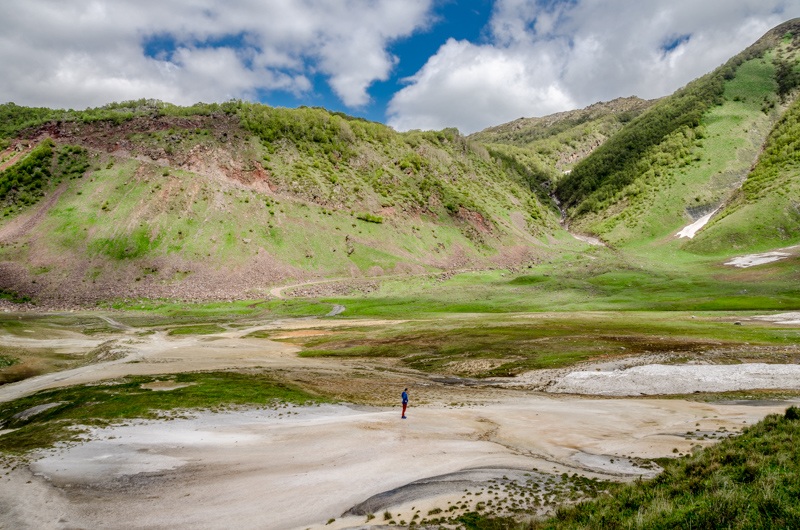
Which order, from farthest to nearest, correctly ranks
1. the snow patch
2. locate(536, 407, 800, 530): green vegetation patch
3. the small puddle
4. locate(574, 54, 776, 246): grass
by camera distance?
locate(574, 54, 776, 246): grass, the snow patch, the small puddle, locate(536, 407, 800, 530): green vegetation patch

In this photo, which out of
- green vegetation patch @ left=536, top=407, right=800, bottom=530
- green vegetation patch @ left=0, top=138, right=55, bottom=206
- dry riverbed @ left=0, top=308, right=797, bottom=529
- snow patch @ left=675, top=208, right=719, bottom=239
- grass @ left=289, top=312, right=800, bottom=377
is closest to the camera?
green vegetation patch @ left=536, top=407, right=800, bottom=530

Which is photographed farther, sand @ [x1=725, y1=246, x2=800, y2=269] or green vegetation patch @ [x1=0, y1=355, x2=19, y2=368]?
sand @ [x1=725, y1=246, x2=800, y2=269]

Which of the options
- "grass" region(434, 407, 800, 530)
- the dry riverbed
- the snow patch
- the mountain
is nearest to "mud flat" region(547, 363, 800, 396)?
the dry riverbed

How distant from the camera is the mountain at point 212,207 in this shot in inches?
4163

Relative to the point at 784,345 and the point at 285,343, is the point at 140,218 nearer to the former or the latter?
the point at 285,343

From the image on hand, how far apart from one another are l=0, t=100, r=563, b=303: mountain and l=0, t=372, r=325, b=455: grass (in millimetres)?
71426

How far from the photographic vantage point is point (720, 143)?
7795 inches

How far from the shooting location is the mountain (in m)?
106

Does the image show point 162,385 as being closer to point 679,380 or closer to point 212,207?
point 679,380

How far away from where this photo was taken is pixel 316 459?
21.2 metres

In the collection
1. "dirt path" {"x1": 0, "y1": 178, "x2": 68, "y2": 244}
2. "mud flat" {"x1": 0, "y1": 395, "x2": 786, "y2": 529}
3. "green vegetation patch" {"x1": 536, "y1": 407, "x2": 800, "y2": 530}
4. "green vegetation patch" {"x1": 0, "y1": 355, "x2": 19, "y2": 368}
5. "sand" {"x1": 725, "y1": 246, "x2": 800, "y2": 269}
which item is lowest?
"mud flat" {"x1": 0, "y1": 395, "x2": 786, "y2": 529}

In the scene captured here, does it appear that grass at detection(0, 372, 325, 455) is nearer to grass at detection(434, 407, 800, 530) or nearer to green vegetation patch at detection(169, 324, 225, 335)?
grass at detection(434, 407, 800, 530)

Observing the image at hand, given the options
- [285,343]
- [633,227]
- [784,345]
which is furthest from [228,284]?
[633,227]

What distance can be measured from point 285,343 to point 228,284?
55.5 m
